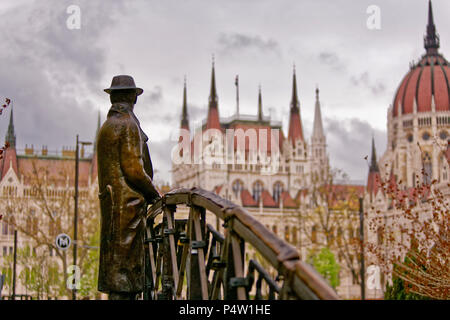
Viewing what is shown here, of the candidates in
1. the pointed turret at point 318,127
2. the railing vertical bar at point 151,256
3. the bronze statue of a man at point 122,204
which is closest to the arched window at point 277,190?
the pointed turret at point 318,127

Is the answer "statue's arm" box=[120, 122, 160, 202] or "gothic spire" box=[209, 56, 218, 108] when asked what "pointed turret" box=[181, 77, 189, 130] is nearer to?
"gothic spire" box=[209, 56, 218, 108]

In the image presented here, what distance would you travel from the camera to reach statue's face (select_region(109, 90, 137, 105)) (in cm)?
777

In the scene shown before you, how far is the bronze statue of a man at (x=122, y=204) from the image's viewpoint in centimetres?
737

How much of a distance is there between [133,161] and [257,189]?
11712cm

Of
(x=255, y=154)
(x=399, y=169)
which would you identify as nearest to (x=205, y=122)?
(x=255, y=154)

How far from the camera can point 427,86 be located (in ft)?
395

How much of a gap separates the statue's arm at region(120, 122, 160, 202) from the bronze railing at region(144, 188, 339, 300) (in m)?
0.33

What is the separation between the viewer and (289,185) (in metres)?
126

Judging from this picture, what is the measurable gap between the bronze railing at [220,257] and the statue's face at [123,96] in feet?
3.29

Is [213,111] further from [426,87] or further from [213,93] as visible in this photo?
[426,87]

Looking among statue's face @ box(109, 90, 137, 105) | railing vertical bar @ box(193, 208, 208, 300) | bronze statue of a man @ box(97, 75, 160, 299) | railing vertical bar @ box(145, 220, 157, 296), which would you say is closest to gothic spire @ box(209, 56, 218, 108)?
railing vertical bar @ box(145, 220, 157, 296)
